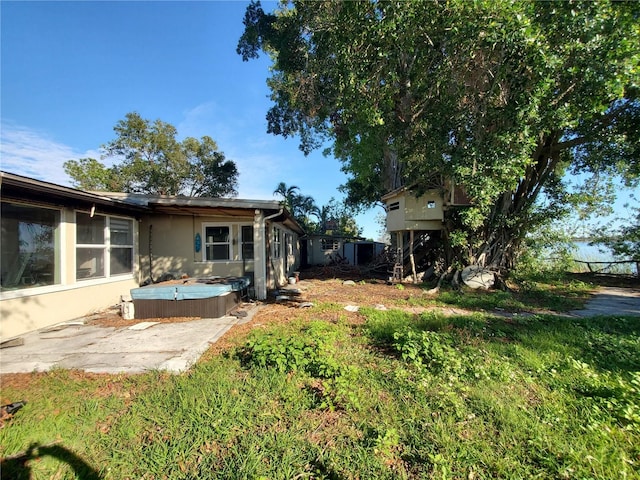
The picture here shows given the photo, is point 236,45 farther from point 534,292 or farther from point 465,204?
point 534,292

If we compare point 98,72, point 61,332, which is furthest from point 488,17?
point 98,72

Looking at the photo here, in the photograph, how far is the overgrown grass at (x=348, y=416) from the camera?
2.00 meters

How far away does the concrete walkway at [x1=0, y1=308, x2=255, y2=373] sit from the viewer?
3631 millimetres

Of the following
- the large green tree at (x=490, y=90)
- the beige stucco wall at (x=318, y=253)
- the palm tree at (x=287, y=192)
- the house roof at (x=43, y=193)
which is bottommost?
the beige stucco wall at (x=318, y=253)

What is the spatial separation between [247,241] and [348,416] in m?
7.09

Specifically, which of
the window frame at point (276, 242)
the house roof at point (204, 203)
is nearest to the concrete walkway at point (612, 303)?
the house roof at point (204, 203)

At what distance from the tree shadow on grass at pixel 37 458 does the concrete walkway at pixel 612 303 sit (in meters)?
8.77

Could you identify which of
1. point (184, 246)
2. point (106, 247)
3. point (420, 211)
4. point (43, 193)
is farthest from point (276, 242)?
point (43, 193)

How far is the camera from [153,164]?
21.5 m

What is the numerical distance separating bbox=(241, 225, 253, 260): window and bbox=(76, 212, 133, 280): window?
3156mm

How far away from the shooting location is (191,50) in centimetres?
906

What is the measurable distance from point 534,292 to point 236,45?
58.4 ft

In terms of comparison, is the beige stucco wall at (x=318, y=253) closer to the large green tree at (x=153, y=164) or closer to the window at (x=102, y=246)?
the large green tree at (x=153, y=164)

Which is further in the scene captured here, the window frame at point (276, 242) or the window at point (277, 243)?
the window at point (277, 243)
